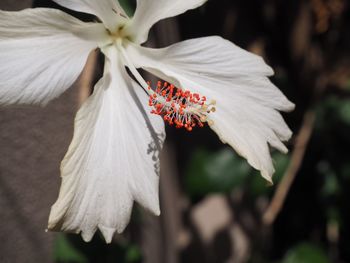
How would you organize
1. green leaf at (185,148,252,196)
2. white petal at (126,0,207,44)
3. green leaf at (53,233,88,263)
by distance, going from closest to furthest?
white petal at (126,0,207,44) < green leaf at (53,233,88,263) < green leaf at (185,148,252,196)

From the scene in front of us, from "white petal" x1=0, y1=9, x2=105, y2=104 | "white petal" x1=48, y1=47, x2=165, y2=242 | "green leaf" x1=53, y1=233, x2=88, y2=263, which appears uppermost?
"white petal" x1=0, y1=9, x2=105, y2=104

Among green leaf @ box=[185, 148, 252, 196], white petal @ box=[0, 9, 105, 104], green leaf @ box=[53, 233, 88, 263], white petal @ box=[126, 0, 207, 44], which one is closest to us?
white petal @ box=[0, 9, 105, 104]

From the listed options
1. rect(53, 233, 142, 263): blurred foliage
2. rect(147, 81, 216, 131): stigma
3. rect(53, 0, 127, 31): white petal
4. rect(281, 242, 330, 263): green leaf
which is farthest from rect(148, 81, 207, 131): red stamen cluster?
rect(281, 242, 330, 263): green leaf

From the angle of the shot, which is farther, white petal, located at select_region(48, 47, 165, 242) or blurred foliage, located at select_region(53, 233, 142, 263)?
blurred foliage, located at select_region(53, 233, 142, 263)

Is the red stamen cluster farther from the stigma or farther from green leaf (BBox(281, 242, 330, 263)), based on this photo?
green leaf (BBox(281, 242, 330, 263))

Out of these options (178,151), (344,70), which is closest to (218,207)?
(178,151)

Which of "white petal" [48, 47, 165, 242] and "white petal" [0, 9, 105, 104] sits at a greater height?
"white petal" [0, 9, 105, 104]

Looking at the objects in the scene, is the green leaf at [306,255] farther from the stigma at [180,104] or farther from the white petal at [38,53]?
the white petal at [38,53]

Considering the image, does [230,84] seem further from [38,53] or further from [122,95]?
[38,53]
